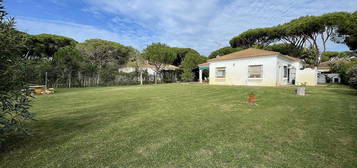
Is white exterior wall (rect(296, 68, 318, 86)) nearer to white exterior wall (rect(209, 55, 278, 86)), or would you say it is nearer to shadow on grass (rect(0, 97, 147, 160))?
white exterior wall (rect(209, 55, 278, 86))

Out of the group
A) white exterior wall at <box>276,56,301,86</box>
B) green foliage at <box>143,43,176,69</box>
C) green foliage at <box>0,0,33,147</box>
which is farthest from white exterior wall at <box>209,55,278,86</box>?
green foliage at <box>0,0,33,147</box>

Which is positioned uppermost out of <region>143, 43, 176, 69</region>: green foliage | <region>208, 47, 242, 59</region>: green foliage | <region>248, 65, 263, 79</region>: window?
<region>208, 47, 242, 59</region>: green foliage

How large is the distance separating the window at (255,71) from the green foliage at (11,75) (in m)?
16.6

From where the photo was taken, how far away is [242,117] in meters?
4.61

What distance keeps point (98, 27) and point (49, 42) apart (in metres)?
10.3

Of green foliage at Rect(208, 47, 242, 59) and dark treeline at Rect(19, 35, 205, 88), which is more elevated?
green foliage at Rect(208, 47, 242, 59)

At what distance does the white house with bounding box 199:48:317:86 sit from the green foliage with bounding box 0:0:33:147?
16.4m

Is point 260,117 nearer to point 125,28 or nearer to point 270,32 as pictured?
point 125,28

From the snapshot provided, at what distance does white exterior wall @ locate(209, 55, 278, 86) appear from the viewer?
47.1 ft

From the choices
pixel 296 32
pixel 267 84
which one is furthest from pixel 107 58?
pixel 296 32

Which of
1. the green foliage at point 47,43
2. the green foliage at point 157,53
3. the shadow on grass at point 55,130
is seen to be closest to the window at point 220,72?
the green foliage at point 157,53

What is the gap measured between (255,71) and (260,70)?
1.55 feet

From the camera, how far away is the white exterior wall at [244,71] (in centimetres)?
1435

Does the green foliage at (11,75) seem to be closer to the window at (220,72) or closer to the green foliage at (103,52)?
the window at (220,72)
